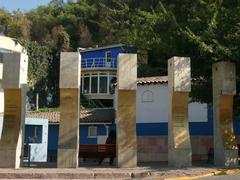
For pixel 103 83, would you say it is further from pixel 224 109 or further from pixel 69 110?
pixel 69 110

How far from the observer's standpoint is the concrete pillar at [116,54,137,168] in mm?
18484

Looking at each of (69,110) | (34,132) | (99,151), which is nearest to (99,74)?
(34,132)

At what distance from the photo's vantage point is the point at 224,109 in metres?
19.5

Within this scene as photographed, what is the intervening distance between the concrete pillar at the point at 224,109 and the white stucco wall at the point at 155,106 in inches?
443

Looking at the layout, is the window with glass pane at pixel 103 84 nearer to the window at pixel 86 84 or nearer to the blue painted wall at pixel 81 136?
the window at pixel 86 84

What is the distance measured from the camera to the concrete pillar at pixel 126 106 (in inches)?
728

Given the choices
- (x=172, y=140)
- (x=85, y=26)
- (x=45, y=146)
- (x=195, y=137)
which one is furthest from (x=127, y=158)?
(x=85, y=26)

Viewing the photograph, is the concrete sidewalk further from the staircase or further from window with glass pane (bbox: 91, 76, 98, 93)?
window with glass pane (bbox: 91, 76, 98, 93)

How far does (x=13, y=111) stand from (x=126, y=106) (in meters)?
4.36

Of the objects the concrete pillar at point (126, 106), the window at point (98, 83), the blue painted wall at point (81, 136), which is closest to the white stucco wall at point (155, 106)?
the blue painted wall at point (81, 136)

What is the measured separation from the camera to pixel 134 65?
18750 millimetres

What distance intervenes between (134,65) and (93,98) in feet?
124

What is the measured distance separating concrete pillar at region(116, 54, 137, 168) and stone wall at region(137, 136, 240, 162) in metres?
11.0

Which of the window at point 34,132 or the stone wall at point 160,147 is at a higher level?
the window at point 34,132
